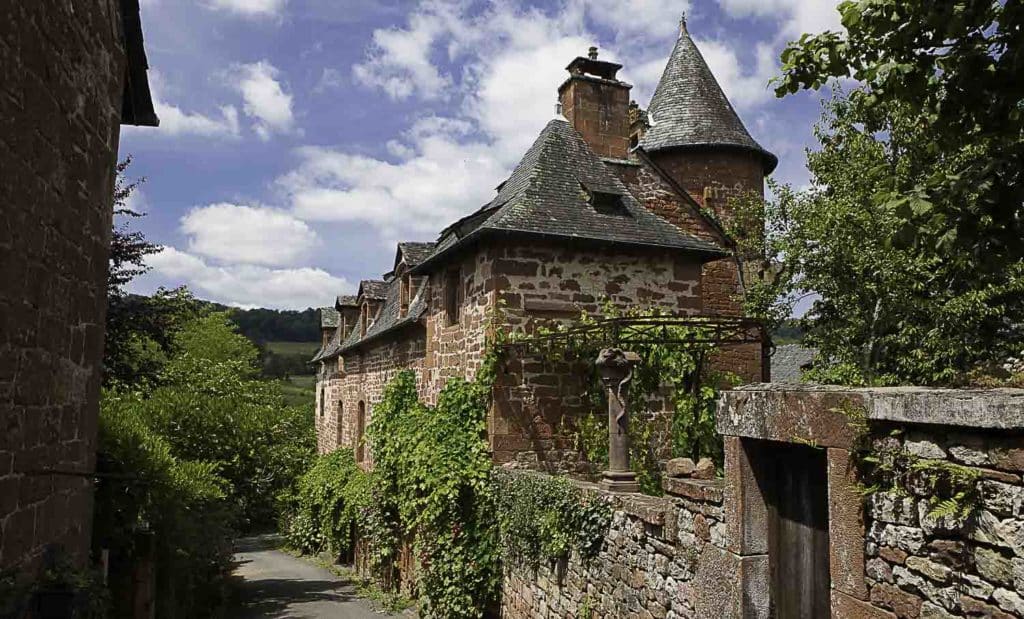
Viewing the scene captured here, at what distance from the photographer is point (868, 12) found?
5.28 m

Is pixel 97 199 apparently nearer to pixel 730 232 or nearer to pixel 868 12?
pixel 868 12

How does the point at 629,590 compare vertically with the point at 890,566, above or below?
below

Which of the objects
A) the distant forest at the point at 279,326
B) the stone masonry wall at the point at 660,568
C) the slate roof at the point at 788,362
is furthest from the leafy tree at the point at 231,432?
the distant forest at the point at 279,326

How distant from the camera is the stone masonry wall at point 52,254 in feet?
13.1

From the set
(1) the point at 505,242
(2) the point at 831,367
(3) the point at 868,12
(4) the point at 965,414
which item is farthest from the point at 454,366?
(2) the point at 831,367

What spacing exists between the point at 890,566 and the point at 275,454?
18.5 metres

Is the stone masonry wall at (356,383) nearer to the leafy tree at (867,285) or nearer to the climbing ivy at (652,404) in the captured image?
the climbing ivy at (652,404)

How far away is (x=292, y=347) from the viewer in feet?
321

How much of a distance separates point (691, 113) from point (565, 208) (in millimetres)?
8323

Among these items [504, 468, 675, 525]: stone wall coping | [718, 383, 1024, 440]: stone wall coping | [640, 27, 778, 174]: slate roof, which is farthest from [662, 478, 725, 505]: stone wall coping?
[640, 27, 778, 174]: slate roof

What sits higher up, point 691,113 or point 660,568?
point 691,113

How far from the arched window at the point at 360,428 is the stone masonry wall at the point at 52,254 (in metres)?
13.1

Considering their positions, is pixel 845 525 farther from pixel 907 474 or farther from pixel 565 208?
pixel 565 208

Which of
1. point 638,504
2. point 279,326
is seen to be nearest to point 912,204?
point 638,504
